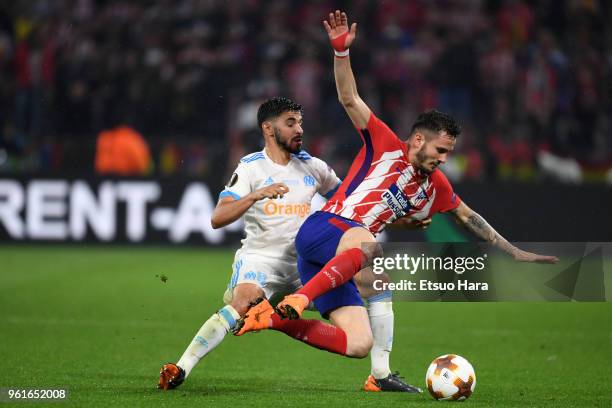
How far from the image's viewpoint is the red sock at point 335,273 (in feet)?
20.6

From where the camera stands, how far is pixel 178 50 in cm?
1806

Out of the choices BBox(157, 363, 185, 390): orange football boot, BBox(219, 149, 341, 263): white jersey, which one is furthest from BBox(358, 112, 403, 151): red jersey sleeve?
BBox(157, 363, 185, 390): orange football boot

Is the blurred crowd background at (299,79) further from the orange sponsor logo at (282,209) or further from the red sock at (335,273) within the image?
the red sock at (335,273)

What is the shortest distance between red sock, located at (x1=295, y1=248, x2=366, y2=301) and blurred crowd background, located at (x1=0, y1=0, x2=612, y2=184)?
8.77m

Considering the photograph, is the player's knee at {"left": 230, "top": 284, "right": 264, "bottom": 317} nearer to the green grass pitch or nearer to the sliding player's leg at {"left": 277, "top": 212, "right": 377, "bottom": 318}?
the sliding player's leg at {"left": 277, "top": 212, "right": 377, "bottom": 318}

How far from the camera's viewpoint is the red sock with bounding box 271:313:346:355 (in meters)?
6.60

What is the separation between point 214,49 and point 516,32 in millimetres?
4871

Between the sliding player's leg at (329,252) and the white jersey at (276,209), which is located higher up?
the white jersey at (276,209)

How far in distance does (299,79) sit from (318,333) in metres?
10.6

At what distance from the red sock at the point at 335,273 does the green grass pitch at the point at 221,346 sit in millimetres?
629

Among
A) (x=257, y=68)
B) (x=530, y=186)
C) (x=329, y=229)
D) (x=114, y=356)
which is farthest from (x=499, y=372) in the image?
(x=257, y=68)

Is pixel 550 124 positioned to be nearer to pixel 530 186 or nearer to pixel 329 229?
pixel 530 186

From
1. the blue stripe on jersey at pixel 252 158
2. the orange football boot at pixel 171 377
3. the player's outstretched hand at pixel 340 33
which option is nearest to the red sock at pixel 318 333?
the orange football boot at pixel 171 377

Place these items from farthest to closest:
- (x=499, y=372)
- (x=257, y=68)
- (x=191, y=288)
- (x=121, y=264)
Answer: (x=257, y=68) → (x=121, y=264) → (x=191, y=288) → (x=499, y=372)
